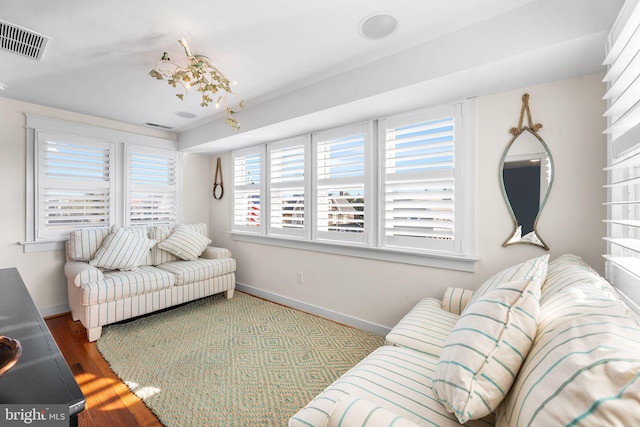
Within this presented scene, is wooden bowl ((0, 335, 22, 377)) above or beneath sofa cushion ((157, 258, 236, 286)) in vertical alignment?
above

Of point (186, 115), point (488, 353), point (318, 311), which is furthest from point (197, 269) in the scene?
point (488, 353)

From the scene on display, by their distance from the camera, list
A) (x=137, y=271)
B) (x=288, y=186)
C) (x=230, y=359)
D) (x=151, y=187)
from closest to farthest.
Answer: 1. (x=230, y=359)
2. (x=137, y=271)
3. (x=288, y=186)
4. (x=151, y=187)

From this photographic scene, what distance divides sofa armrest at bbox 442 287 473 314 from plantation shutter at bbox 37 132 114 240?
4020mm

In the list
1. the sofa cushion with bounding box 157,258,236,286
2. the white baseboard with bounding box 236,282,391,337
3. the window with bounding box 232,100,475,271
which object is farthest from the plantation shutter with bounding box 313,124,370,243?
the sofa cushion with bounding box 157,258,236,286

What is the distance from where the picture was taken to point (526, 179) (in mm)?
2029

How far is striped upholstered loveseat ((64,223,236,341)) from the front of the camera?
8.74ft

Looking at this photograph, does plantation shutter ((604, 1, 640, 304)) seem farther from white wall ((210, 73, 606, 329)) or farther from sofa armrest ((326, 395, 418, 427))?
sofa armrest ((326, 395, 418, 427))

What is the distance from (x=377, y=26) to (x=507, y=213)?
5.32 feet

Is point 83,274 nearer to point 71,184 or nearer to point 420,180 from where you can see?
point 71,184

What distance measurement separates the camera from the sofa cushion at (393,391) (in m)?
1.01

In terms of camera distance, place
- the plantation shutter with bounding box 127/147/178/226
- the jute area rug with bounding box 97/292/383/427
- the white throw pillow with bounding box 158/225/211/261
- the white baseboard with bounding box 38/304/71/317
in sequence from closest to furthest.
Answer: the jute area rug with bounding box 97/292/383/427 < the white baseboard with bounding box 38/304/71/317 < the white throw pillow with bounding box 158/225/211/261 < the plantation shutter with bounding box 127/147/178/226

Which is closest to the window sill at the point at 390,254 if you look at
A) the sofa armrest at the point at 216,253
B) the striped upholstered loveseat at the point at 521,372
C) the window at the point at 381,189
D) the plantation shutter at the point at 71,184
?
the window at the point at 381,189

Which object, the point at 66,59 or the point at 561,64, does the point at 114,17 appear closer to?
the point at 66,59

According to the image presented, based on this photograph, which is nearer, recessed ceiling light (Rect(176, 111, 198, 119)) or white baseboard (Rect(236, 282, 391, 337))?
white baseboard (Rect(236, 282, 391, 337))
